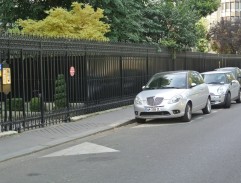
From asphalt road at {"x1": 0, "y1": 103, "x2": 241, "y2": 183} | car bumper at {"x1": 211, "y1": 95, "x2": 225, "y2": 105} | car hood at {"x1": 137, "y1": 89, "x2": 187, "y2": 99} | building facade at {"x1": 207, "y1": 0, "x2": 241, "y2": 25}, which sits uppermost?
building facade at {"x1": 207, "y1": 0, "x2": 241, "y2": 25}

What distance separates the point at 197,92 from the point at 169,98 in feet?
5.93

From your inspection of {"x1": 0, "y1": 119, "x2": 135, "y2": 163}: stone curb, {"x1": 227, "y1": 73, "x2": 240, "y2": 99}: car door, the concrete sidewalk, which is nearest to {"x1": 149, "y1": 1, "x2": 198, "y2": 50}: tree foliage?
{"x1": 227, "y1": 73, "x2": 240, "y2": 99}: car door

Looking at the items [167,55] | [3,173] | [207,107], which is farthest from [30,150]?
[167,55]

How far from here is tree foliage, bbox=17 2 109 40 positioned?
2142 cm

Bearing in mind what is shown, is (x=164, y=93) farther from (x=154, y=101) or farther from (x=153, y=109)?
(x=153, y=109)

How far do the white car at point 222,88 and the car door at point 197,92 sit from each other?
7.17 feet

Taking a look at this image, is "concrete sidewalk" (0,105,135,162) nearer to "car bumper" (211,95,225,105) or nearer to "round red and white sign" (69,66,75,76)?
"round red and white sign" (69,66,75,76)

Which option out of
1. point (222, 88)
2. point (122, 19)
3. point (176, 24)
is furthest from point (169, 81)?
point (176, 24)

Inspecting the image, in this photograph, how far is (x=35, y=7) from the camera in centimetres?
2609

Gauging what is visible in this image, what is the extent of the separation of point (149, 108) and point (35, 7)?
13765mm

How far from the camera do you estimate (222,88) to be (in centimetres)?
1931

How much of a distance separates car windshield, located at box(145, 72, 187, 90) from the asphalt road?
2513 mm

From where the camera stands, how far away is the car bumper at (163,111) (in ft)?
47.3

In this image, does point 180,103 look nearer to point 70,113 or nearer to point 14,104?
point 70,113
